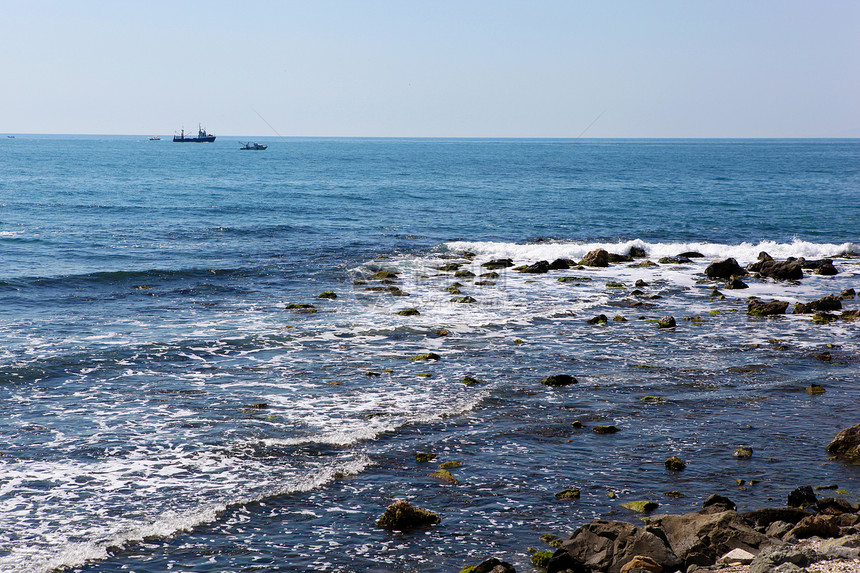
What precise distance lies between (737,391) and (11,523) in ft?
46.4

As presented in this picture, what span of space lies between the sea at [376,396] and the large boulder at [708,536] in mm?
1293

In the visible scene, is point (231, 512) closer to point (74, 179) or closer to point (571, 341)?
point (571, 341)

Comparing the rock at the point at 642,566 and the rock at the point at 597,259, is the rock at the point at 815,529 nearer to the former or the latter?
the rock at the point at 642,566

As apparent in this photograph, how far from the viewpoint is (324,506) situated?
10.7 meters

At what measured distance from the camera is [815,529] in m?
8.80

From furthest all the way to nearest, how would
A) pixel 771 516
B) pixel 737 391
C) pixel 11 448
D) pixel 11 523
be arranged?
pixel 737 391
pixel 11 448
pixel 11 523
pixel 771 516

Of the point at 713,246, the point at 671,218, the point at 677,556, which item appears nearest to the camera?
the point at 677,556

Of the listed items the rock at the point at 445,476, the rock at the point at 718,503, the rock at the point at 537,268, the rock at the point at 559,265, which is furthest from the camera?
the rock at the point at 559,265

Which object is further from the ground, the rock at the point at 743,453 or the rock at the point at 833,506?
the rock at the point at 833,506

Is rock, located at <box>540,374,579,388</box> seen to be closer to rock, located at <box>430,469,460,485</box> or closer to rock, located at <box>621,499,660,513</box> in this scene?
rock, located at <box>430,469,460,485</box>

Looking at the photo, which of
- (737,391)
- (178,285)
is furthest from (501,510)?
(178,285)

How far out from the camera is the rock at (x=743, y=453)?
1229cm

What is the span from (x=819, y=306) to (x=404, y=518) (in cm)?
2032

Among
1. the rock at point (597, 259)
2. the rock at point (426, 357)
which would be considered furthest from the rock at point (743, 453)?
the rock at point (597, 259)
